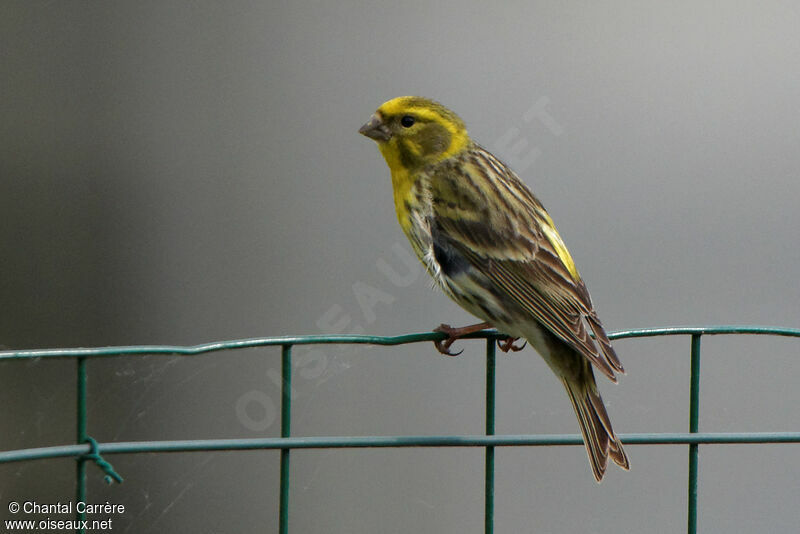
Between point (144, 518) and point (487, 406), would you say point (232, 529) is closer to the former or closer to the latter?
point (144, 518)

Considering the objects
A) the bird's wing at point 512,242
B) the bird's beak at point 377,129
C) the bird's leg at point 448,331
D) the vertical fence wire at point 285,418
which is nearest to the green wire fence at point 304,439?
the vertical fence wire at point 285,418

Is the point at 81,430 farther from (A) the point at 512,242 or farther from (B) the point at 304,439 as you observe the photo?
(A) the point at 512,242

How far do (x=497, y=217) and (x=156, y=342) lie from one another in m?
1.65

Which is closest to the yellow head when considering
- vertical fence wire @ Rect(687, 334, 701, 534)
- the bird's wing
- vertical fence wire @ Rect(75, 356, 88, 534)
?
the bird's wing

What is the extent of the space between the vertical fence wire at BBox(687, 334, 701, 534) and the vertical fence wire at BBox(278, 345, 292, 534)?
90 cm

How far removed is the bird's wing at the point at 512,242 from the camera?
127 inches

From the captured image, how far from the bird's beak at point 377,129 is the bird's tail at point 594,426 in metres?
1.13

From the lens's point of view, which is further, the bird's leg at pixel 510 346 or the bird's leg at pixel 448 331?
the bird's leg at pixel 510 346

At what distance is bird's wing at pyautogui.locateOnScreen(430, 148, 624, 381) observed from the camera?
3.24 metres

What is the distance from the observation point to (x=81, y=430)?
204cm

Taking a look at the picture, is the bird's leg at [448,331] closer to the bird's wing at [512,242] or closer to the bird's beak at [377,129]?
the bird's wing at [512,242]

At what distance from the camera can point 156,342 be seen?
4453 mm

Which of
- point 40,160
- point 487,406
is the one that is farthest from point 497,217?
point 40,160

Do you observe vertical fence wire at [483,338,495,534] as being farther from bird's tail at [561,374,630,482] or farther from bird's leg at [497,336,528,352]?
bird's leg at [497,336,528,352]
